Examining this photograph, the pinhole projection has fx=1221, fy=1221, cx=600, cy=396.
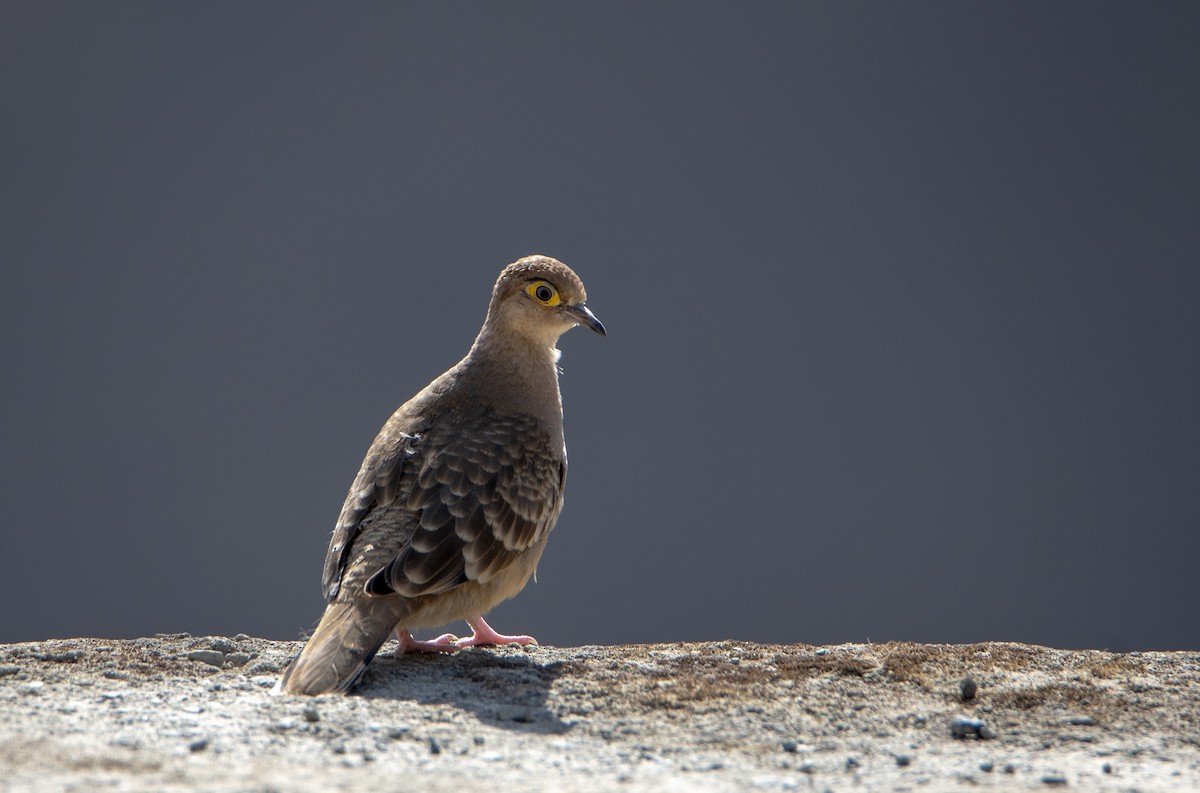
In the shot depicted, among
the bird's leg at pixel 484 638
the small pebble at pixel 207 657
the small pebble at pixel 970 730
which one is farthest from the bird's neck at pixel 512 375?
the small pebble at pixel 970 730

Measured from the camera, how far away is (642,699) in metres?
4.79

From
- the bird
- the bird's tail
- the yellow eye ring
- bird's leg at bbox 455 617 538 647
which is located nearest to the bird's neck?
the bird

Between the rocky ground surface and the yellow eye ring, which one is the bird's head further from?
the rocky ground surface

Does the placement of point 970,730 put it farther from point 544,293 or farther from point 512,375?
point 544,293

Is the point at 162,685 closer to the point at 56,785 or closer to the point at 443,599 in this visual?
the point at 443,599

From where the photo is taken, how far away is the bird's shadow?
453 centimetres

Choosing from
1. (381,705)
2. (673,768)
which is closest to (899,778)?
(673,768)

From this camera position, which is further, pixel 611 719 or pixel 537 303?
pixel 537 303

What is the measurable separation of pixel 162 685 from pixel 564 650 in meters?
1.84

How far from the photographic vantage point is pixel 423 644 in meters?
5.63

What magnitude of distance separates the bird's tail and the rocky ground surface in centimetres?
11

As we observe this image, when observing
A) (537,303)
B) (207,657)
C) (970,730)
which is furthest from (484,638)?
(970,730)

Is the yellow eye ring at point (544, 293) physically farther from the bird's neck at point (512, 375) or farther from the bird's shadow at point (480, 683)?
the bird's shadow at point (480, 683)

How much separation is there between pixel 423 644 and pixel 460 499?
27.7 inches
